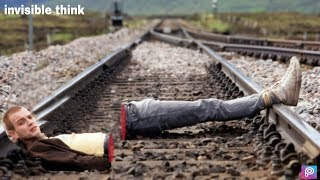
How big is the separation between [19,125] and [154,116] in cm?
120

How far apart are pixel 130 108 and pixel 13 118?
106 centimetres

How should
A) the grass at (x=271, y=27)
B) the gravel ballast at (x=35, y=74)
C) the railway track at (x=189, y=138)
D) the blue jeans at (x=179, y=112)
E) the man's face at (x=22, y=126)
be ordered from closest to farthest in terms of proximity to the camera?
1. the railway track at (x=189, y=138)
2. the man's face at (x=22, y=126)
3. the blue jeans at (x=179, y=112)
4. the gravel ballast at (x=35, y=74)
5. the grass at (x=271, y=27)

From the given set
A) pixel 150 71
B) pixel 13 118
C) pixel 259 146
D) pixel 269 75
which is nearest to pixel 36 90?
pixel 150 71

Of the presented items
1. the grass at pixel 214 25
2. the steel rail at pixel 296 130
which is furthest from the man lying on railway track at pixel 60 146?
the grass at pixel 214 25

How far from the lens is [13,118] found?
466 cm

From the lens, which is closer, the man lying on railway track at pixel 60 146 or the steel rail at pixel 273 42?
the man lying on railway track at pixel 60 146

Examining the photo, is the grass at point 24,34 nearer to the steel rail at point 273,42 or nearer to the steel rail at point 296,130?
the steel rail at point 273,42

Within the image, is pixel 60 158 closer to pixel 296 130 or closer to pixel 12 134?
pixel 12 134

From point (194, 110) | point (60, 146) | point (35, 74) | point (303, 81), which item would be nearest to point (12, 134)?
point (60, 146)

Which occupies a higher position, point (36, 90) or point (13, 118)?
point (13, 118)

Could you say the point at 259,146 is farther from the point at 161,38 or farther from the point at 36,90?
the point at 161,38

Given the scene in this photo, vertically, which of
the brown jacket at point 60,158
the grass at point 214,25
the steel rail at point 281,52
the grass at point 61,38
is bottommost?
the grass at point 214,25

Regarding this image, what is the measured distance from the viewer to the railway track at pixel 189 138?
160 inches

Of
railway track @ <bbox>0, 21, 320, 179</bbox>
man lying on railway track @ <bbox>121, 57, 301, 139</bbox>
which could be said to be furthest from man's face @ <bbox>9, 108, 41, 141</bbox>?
man lying on railway track @ <bbox>121, 57, 301, 139</bbox>
